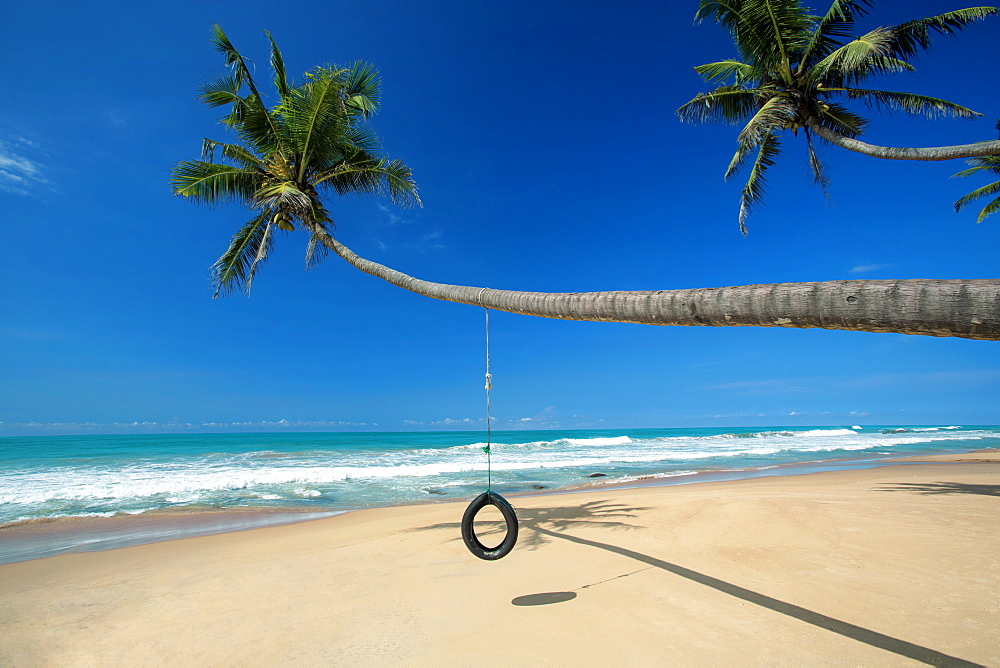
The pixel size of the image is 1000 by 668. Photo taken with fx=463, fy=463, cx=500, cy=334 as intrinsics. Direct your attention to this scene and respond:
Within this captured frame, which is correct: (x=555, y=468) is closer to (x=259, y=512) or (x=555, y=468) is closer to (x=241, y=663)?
(x=259, y=512)

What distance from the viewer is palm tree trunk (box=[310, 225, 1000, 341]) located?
1.52 meters

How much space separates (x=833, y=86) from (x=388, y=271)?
1145cm

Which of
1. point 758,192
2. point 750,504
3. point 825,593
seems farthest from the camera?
point 758,192

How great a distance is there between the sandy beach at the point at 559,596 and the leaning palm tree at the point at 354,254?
97.2 inches

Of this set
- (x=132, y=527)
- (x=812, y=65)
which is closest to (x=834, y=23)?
(x=812, y=65)

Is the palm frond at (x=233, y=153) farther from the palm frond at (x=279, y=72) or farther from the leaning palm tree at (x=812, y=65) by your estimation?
the leaning palm tree at (x=812, y=65)

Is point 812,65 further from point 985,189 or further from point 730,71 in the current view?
point 985,189

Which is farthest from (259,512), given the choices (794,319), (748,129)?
(748,129)

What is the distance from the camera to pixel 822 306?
1.93m

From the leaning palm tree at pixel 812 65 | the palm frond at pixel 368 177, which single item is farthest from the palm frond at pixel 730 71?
the palm frond at pixel 368 177

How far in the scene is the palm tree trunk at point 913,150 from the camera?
7966 mm

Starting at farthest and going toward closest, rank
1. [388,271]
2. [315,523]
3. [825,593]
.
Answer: [315,523] < [388,271] < [825,593]

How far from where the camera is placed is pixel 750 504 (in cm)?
779

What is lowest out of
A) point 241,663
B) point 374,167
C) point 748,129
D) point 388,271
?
point 241,663
